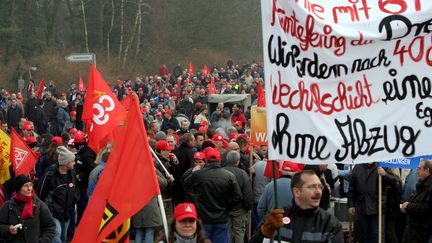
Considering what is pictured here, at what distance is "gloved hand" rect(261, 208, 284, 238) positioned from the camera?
20.0ft

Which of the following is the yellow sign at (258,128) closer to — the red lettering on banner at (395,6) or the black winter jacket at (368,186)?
the black winter jacket at (368,186)

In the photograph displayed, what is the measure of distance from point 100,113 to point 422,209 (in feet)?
18.8

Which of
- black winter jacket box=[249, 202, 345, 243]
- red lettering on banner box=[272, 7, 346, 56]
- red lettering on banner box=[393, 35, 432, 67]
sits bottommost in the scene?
black winter jacket box=[249, 202, 345, 243]

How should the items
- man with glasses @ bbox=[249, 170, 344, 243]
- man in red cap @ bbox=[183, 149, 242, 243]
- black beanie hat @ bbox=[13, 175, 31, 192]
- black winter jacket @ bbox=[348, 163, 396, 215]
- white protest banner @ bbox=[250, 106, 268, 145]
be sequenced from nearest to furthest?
man with glasses @ bbox=[249, 170, 344, 243]
black beanie hat @ bbox=[13, 175, 31, 192]
man in red cap @ bbox=[183, 149, 242, 243]
black winter jacket @ bbox=[348, 163, 396, 215]
white protest banner @ bbox=[250, 106, 268, 145]

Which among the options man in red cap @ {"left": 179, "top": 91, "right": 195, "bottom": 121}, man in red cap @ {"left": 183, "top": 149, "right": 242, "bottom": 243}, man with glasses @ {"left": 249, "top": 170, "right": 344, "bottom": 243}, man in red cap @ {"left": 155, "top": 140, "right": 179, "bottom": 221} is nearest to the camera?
man with glasses @ {"left": 249, "top": 170, "right": 344, "bottom": 243}

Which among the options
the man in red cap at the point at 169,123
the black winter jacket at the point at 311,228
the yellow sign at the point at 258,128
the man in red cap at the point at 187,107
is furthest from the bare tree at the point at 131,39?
the black winter jacket at the point at 311,228

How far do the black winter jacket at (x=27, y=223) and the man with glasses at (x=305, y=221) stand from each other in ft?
12.3

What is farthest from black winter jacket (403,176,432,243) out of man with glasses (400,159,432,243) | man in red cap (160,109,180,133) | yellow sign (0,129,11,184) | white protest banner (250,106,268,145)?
man in red cap (160,109,180,133)

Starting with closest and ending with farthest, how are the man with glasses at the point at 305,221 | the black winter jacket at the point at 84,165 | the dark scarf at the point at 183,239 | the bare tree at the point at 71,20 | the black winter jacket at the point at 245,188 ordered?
the man with glasses at the point at 305,221, the dark scarf at the point at 183,239, the black winter jacket at the point at 245,188, the black winter jacket at the point at 84,165, the bare tree at the point at 71,20

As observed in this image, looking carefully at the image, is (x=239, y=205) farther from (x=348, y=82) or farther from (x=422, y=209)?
(x=348, y=82)

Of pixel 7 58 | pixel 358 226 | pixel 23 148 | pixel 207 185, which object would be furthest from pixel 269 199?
pixel 7 58

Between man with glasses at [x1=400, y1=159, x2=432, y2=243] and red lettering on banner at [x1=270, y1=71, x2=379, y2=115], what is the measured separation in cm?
419

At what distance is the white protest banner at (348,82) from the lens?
20.6 feet

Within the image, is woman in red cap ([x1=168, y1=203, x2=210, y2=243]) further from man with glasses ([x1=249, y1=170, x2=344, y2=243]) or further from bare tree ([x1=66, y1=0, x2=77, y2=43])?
bare tree ([x1=66, y1=0, x2=77, y2=43])
